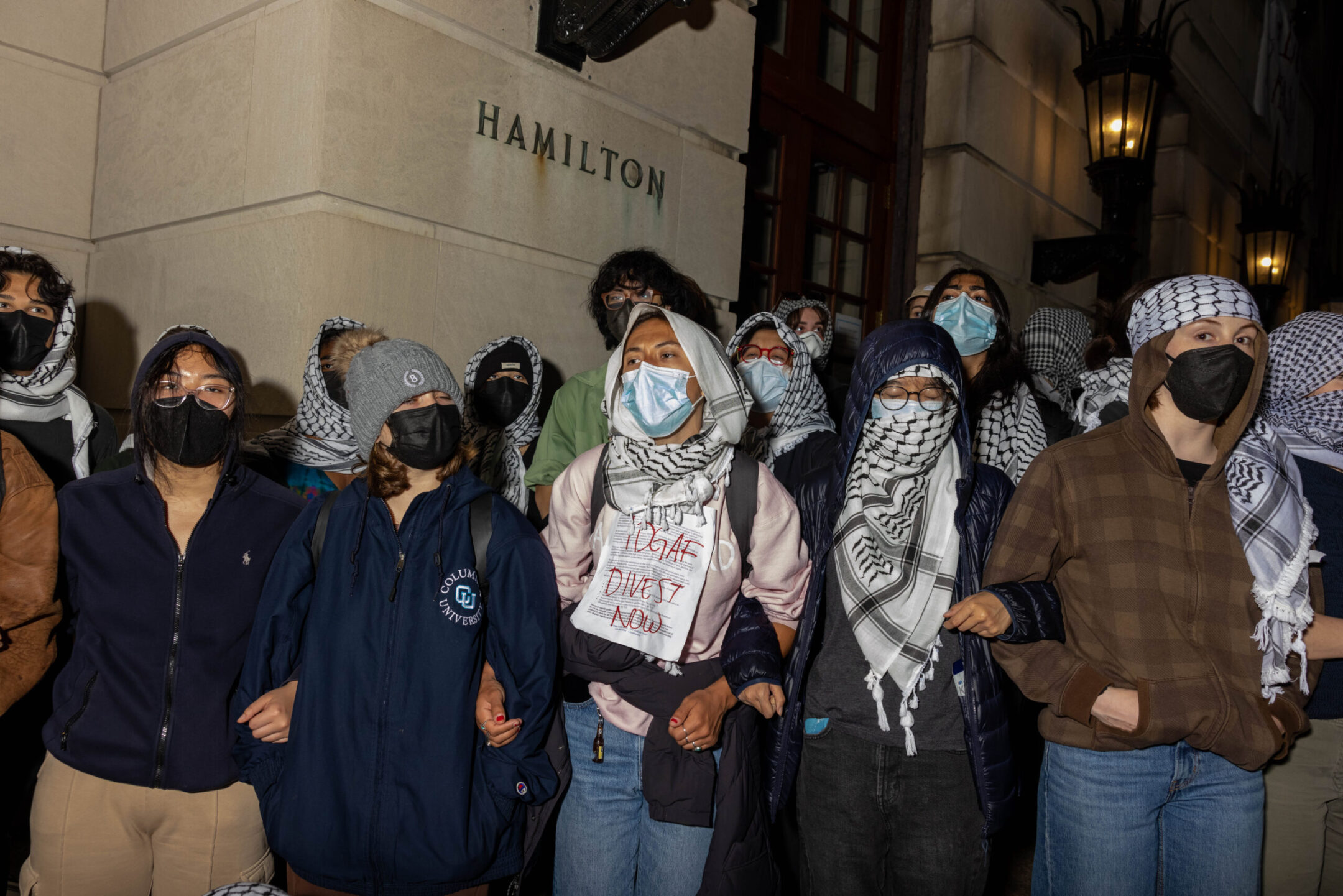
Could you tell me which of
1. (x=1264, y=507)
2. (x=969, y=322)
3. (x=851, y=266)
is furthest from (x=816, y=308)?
(x=851, y=266)

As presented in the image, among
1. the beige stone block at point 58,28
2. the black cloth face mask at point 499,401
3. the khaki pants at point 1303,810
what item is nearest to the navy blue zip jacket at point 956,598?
the khaki pants at point 1303,810

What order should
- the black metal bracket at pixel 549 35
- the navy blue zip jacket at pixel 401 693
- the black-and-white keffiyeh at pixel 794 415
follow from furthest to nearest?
the black metal bracket at pixel 549 35 < the black-and-white keffiyeh at pixel 794 415 < the navy blue zip jacket at pixel 401 693

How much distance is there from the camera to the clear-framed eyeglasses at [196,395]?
7.86ft

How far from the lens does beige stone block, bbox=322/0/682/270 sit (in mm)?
3748

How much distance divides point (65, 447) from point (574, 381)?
5.80 feet

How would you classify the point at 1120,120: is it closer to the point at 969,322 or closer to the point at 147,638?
the point at 969,322

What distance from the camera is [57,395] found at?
9.80ft

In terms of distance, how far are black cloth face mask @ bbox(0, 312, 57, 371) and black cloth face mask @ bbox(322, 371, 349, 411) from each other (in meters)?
0.87

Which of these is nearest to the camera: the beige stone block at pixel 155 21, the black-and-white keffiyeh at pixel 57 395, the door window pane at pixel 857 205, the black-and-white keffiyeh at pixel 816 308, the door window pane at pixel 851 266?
the black-and-white keffiyeh at pixel 57 395

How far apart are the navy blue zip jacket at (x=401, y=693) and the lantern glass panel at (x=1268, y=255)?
12377 mm

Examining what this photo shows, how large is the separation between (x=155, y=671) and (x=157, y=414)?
65 cm

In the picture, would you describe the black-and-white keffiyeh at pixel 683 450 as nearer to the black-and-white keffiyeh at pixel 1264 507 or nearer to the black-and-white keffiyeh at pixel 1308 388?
the black-and-white keffiyeh at pixel 1264 507

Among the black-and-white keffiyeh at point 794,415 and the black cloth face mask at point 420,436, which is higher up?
the black-and-white keffiyeh at point 794,415

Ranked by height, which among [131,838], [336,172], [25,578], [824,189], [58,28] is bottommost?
[131,838]
